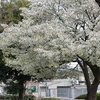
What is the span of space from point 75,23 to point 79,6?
34.5 inches

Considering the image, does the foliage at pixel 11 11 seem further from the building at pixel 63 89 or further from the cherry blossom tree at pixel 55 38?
the building at pixel 63 89

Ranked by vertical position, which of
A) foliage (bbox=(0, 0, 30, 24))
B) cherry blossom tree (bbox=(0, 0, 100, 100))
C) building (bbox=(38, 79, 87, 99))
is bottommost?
A: building (bbox=(38, 79, 87, 99))

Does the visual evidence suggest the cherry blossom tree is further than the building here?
No

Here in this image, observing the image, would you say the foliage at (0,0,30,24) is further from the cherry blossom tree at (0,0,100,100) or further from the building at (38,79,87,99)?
the building at (38,79,87,99)

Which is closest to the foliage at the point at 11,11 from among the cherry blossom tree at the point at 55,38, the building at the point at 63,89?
the cherry blossom tree at the point at 55,38

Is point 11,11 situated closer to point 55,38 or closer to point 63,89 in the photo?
point 55,38

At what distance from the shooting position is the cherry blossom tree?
11.4 metres

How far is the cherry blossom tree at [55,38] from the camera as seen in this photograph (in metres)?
11.4

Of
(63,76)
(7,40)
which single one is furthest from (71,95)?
(7,40)

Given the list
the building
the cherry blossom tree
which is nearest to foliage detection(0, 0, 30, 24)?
the cherry blossom tree

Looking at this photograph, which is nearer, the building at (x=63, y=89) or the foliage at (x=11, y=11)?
the foliage at (x=11, y=11)

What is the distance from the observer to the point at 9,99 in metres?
24.8

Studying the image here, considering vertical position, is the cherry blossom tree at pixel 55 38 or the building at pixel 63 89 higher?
the cherry blossom tree at pixel 55 38

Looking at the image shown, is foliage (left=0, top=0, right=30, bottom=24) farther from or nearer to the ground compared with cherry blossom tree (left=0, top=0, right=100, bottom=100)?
farther from the ground
